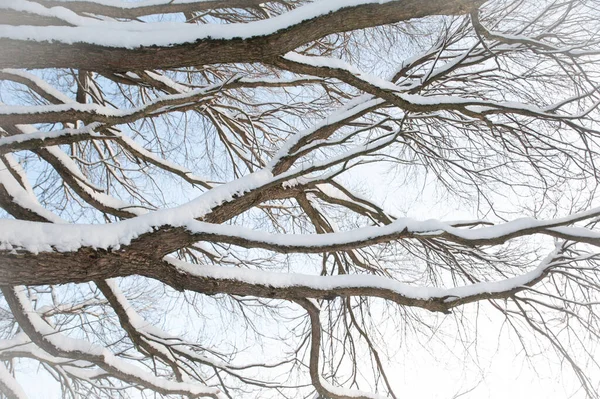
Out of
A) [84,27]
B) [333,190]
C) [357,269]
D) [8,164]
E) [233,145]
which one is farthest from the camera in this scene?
[233,145]

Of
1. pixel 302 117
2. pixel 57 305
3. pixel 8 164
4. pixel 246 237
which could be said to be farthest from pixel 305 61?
pixel 57 305

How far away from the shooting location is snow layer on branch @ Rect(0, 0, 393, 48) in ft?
7.38

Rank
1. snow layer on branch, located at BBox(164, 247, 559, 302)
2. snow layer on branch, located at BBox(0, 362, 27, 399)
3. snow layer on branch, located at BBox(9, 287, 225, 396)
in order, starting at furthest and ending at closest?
snow layer on branch, located at BBox(0, 362, 27, 399), snow layer on branch, located at BBox(9, 287, 225, 396), snow layer on branch, located at BBox(164, 247, 559, 302)

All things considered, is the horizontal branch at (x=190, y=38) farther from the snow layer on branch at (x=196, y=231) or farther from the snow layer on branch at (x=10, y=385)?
the snow layer on branch at (x=10, y=385)

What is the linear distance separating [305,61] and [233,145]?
2.51 metres

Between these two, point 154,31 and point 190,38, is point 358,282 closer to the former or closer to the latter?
point 190,38

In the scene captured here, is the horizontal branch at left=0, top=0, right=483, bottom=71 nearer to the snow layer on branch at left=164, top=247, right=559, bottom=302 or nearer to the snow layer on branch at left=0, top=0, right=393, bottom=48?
the snow layer on branch at left=0, top=0, right=393, bottom=48

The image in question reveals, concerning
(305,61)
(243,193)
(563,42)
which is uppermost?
(563,42)

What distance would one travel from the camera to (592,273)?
2.75 meters

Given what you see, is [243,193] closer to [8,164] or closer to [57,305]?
[8,164]

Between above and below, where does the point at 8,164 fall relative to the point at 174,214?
above

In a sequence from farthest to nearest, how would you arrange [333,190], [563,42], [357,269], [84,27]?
[357,269] → [333,190] → [563,42] → [84,27]

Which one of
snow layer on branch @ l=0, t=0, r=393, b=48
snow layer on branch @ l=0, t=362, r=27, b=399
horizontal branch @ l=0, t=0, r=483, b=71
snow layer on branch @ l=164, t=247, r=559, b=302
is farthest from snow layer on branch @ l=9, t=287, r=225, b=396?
snow layer on branch @ l=0, t=0, r=393, b=48

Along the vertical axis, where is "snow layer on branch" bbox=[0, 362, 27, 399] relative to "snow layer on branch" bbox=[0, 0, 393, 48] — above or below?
below
